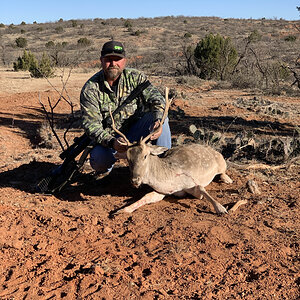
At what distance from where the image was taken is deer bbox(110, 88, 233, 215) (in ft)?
14.3

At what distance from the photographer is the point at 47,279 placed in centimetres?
313

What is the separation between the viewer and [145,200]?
465 centimetres

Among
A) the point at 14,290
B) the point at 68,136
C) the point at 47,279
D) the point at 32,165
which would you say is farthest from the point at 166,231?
the point at 68,136

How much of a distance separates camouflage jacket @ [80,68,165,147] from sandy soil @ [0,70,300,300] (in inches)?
38.8

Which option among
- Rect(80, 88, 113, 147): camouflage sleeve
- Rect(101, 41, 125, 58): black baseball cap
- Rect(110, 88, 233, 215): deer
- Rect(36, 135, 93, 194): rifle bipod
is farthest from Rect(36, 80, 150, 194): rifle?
Rect(110, 88, 233, 215): deer

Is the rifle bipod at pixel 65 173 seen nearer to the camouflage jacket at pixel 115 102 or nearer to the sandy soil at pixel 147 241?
the sandy soil at pixel 147 241

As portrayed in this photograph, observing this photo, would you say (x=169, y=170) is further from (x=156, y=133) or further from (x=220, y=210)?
(x=220, y=210)

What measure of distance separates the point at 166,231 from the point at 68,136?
18.5 ft

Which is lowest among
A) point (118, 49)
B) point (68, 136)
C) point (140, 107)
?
point (68, 136)

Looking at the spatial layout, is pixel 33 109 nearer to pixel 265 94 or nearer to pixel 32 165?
pixel 32 165

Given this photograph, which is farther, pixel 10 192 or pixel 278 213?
pixel 10 192

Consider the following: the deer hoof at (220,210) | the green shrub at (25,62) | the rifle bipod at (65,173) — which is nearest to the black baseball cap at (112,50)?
the rifle bipod at (65,173)

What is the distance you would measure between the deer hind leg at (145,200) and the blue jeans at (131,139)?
100 cm

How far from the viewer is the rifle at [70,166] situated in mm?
5219
